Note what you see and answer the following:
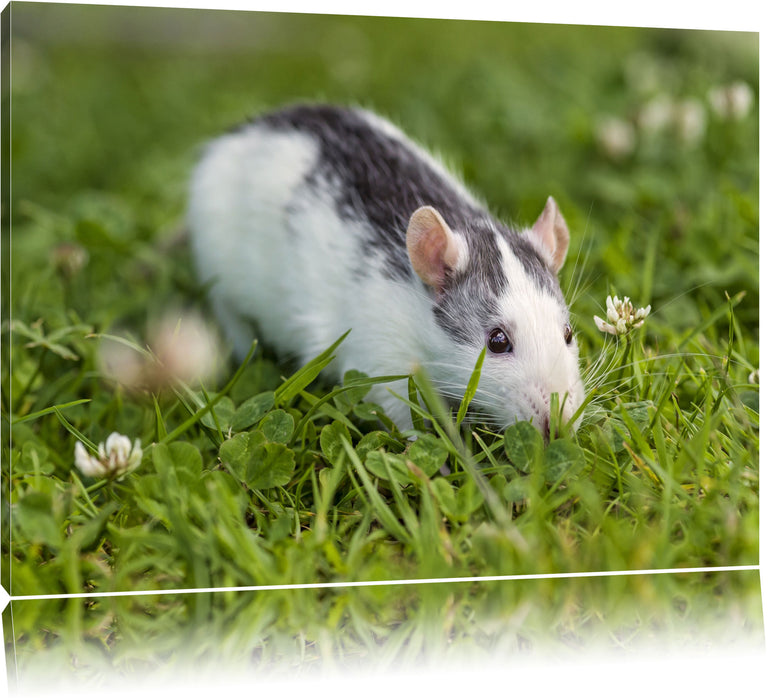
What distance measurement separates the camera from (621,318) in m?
2.93

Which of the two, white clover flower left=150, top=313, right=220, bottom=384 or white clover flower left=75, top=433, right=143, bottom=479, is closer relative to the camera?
white clover flower left=75, top=433, right=143, bottom=479

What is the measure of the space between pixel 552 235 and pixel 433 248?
49 cm

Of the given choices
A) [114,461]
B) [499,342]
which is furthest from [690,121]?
[114,461]

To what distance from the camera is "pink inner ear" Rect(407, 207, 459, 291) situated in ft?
9.21

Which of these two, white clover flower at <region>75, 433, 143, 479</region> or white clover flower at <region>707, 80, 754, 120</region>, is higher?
white clover flower at <region>707, 80, 754, 120</region>

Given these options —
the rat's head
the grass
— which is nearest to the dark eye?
the rat's head

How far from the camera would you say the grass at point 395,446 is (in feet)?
7.70

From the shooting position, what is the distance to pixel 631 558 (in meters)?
2.38

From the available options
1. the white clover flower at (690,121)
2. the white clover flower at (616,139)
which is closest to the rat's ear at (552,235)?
the white clover flower at (616,139)

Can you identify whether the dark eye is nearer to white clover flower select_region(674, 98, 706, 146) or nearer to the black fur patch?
the black fur patch

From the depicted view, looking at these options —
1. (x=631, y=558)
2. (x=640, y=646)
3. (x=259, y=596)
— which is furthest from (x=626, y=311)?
(x=259, y=596)

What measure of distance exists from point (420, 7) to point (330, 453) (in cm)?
156

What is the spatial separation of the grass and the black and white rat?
0.50 feet

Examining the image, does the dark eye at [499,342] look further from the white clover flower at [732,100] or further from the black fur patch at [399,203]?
the white clover flower at [732,100]
